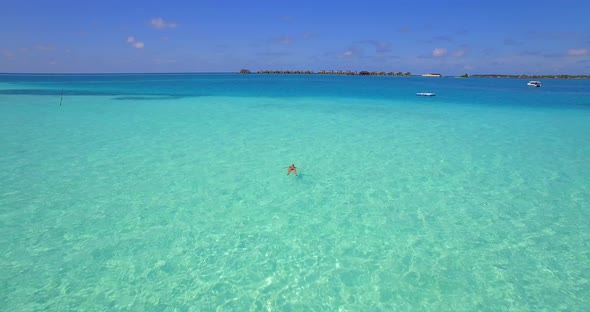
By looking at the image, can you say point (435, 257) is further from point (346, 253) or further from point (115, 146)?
point (115, 146)

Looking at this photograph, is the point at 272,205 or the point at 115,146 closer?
the point at 272,205

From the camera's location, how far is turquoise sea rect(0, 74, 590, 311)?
4727mm

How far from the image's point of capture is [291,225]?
22.0 feet

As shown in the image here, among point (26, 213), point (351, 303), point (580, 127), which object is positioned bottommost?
point (351, 303)

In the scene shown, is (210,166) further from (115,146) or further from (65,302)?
(65,302)

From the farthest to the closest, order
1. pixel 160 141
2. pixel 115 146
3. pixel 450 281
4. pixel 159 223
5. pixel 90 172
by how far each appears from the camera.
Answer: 1. pixel 160 141
2. pixel 115 146
3. pixel 90 172
4. pixel 159 223
5. pixel 450 281

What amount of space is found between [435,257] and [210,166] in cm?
724

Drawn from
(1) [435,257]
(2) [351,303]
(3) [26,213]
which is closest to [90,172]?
(3) [26,213]

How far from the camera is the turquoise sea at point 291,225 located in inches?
186

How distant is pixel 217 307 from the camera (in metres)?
4.47

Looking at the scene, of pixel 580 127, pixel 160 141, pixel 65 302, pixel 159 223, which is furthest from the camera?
pixel 580 127

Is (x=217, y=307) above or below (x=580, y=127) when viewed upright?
below

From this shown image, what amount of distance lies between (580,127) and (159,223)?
73.7 feet

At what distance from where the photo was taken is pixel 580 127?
709 inches
